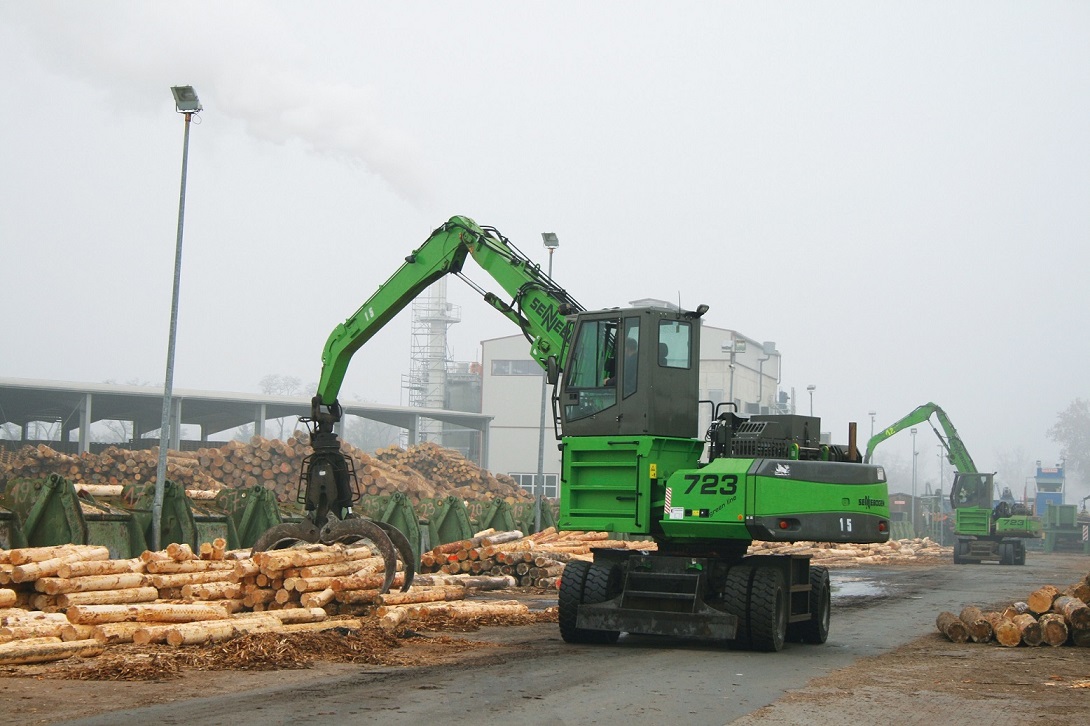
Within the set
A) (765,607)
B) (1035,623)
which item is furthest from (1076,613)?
(765,607)

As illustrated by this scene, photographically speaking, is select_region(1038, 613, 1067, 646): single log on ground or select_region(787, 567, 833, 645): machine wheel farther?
select_region(787, 567, 833, 645): machine wheel

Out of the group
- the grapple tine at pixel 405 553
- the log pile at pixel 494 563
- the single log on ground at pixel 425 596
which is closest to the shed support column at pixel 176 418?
the log pile at pixel 494 563

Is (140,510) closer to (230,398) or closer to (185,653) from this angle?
(185,653)

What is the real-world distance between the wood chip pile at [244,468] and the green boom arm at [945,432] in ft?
52.0

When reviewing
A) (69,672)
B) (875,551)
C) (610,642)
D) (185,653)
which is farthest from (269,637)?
(875,551)

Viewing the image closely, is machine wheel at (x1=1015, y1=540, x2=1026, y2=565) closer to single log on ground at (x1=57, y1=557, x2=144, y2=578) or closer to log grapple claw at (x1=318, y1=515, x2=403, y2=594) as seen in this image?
log grapple claw at (x1=318, y1=515, x2=403, y2=594)

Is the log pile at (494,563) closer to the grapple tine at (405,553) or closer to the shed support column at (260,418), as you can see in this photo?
the grapple tine at (405,553)

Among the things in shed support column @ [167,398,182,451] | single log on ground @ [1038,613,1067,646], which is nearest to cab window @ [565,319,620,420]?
single log on ground @ [1038,613,1067,646]

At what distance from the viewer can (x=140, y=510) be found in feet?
63.8

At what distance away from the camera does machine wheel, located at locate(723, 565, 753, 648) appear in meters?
13.0

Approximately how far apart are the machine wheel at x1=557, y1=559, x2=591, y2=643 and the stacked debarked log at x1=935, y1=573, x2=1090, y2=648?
5.11 meters

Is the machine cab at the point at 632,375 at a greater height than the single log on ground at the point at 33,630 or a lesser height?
greater

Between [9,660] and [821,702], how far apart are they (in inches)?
280

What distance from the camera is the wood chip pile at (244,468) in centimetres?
3444
